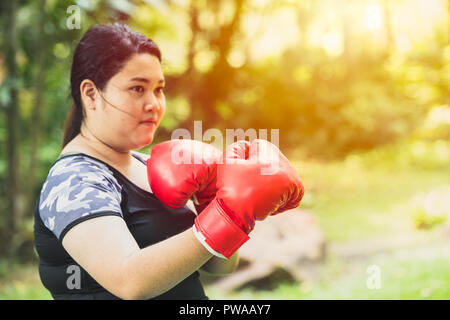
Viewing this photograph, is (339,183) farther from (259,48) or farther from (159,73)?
(159,73)

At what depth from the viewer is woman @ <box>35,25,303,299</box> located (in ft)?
2.60

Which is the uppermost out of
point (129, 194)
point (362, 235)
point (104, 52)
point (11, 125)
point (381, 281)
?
point (104, 52)

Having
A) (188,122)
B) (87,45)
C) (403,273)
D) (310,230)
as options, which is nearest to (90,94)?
(87,45)

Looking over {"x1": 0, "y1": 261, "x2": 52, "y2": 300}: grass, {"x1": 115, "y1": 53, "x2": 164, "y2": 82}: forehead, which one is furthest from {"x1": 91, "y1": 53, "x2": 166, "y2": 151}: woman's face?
{"x1": 0, "y1": 261, "x2": 52, "y2": 300}: grass

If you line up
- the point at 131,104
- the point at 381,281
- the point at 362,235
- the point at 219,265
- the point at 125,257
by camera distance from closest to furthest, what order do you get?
the point at 125,257 → the point at 131,104 → the point at 219,265 → the point at 381,281 → the point at 362,235

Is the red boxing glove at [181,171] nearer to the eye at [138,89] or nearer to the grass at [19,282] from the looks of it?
the eye at [138,89]

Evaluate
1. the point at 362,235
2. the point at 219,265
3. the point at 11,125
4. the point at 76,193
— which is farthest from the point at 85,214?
the point at 362,235

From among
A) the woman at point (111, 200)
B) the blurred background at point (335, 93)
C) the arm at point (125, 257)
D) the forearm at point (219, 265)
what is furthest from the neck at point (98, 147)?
the blurred background at point (335, 93)

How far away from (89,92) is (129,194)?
24cm

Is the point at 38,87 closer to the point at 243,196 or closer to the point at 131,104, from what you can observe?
the point at 131,104

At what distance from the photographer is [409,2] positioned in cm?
788

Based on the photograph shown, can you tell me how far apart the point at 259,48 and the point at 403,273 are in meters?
6.09

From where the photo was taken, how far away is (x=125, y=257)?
0.77 metres

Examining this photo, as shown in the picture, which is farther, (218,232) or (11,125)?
(11,125)
